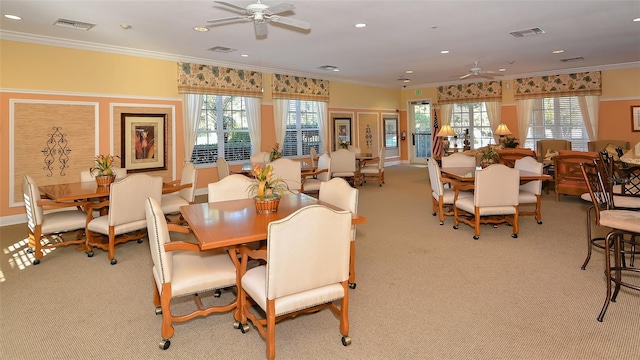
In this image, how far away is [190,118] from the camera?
7.63 m

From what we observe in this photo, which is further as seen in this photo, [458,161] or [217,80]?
[217,80]

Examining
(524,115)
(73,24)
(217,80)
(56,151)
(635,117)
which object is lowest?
(56,151)

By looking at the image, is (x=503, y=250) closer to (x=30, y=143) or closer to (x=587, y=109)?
(x=30, y=143)

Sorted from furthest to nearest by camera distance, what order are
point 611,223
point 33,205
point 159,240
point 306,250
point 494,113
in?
point 494,113, point 33,205, point 611,223, point 159,240, point 306,250

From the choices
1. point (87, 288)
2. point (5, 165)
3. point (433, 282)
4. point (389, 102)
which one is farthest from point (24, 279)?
point (389, 102)

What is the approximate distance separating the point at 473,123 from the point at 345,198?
33.5 feet

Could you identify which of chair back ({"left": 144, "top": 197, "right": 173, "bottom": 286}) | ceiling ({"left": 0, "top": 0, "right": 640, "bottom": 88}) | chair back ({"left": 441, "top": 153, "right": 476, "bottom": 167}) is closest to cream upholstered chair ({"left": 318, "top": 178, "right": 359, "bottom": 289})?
chair back ({"left": 144, "top": 197, "right": 173, "bottom": 286})

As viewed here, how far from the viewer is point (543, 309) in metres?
2.77

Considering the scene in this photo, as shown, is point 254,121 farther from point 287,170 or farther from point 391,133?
point 391,133

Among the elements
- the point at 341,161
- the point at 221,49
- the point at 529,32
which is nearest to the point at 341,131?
the point at 341,161

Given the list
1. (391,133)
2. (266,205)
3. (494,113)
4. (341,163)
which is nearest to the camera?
(266,205)

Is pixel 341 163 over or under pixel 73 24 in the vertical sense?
under

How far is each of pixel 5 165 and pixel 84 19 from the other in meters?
2.64

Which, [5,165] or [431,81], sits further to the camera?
[431,81]
